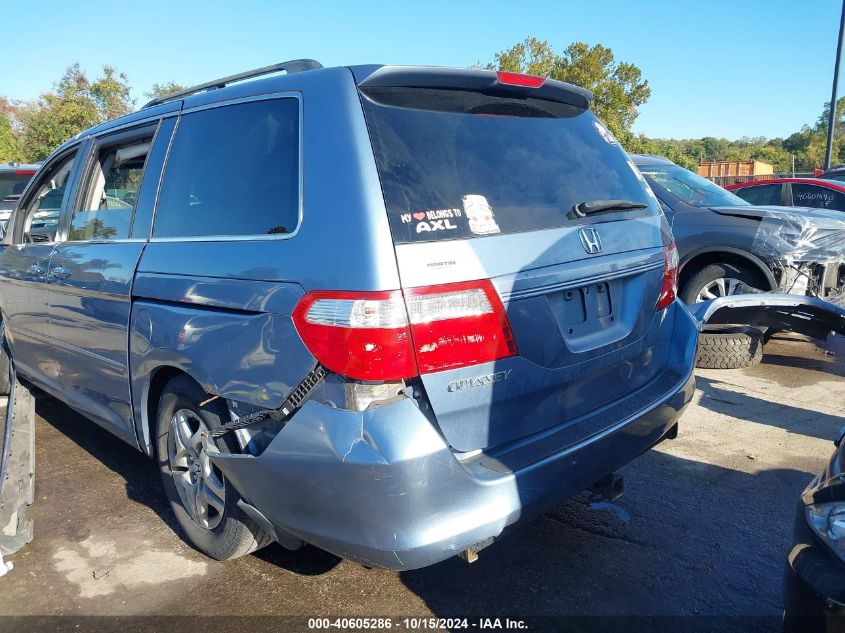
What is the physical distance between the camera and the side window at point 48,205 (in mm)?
4004

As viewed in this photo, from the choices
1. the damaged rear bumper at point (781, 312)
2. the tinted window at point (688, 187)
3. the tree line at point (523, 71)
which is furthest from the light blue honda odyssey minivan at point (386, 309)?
the tree line at point (523, 71)

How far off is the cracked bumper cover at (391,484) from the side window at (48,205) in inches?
98.6

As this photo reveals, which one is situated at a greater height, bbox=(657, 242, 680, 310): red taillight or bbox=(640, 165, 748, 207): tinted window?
bbox=(640, 165, 748, 207): tinted window

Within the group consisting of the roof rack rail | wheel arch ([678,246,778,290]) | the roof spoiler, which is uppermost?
the roof rack rail

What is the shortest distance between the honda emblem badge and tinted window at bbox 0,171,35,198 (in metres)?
9.53

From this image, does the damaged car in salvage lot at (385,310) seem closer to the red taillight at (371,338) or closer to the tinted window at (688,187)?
the red taillight at (371,338)

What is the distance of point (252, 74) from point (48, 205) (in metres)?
1.99

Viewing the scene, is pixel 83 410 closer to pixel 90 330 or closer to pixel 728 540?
pixel 90 330

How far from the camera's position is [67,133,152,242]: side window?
327 cm

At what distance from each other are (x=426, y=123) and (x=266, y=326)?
0.89 metres

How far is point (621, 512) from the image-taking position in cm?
335

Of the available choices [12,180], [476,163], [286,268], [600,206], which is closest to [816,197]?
[600,206]

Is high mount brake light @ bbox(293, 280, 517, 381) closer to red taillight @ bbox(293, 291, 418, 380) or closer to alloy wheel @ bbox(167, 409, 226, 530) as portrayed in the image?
red taillight @ bbox(293, 291, 418, 380)

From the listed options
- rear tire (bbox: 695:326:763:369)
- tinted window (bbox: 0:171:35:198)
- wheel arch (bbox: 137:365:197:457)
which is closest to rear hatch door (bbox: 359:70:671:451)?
wheel arch (bbox: 137:365:197:457)
